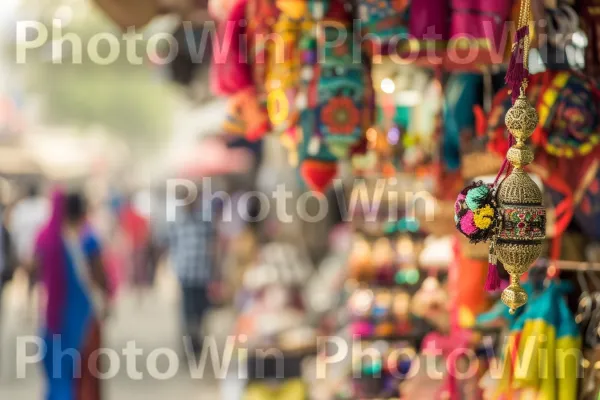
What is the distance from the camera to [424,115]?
2.94m

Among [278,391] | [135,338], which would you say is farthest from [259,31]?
[135,338]

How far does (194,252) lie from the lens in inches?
218

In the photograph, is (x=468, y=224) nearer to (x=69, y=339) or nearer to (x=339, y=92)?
(x=339, y=92)

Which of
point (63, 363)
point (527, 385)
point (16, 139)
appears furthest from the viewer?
point (16, 139)

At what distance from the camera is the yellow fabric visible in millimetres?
3811

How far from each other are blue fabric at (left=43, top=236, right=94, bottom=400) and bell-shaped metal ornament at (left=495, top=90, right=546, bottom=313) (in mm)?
2556

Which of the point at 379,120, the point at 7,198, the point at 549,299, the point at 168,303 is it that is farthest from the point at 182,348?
the point at 549,299

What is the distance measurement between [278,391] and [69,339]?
0.95 meters

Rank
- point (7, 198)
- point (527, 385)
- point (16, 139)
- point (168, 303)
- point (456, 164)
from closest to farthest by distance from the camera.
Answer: point (527, 385) < point (456, 164) < point (7, 198) < point (16, 139) < point (168, 303)

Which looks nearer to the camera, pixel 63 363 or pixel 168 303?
pixel 63 363

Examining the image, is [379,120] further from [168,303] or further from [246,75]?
[168,303]

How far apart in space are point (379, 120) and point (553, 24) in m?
1.27

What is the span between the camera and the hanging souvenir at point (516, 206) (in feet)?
4.40

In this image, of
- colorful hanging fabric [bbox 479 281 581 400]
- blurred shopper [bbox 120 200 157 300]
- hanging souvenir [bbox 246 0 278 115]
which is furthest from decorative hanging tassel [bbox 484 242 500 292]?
blurred shopper [bbox 120 200 157 300]
